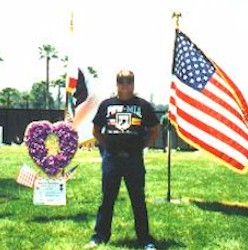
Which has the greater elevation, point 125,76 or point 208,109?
point 125,76

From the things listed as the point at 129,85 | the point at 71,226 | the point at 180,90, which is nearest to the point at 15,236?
the point at 71,226

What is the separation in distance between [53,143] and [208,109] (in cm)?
264

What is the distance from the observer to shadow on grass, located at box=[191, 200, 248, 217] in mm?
10055

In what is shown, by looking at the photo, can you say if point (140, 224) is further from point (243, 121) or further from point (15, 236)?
point (243, 121)

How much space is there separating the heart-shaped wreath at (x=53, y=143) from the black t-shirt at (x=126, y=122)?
3.42 meters

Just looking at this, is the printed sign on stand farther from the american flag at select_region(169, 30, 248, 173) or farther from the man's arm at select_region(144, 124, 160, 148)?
the american flag at select_region(169, 30, 248, 173)

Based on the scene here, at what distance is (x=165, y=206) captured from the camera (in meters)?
10.4

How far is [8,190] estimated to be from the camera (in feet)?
41.8

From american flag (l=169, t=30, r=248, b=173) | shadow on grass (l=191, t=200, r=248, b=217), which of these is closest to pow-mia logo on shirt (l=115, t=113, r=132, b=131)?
american flag (l=169, t=30, r=248, b=173)

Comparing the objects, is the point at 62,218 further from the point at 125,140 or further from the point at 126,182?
the point at 125,140

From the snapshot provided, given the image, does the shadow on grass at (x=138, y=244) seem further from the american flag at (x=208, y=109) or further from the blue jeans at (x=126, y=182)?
the american flag at (x=208, y=109)

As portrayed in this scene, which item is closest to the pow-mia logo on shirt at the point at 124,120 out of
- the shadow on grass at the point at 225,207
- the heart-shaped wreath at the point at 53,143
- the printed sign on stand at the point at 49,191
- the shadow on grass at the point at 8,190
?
the printed sign on stand at the point at 49,191

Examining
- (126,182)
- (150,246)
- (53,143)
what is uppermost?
(53,143)

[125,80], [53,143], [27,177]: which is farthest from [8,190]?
[125,80]
